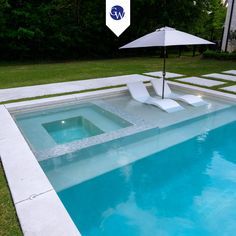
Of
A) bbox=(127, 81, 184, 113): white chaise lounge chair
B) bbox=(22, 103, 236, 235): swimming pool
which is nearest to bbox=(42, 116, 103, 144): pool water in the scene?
bbox=(22, 103, 236, 235): swimming pool

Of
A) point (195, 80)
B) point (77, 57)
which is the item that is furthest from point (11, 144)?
point (77, 57)

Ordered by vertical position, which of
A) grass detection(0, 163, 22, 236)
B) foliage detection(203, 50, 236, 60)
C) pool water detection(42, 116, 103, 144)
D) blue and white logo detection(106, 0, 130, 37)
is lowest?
pool water detection(42, 116, 103, 144)

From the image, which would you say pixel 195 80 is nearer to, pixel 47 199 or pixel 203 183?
pixel 203 183

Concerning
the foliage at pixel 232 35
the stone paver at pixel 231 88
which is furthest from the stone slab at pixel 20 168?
the foliage at pixel 232 35

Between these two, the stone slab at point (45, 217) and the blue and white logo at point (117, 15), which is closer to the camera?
the stone slab at point (45, 217)

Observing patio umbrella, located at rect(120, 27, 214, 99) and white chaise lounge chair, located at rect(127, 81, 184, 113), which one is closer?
patio umbrella, located at rect(120, 27, 214, 99)

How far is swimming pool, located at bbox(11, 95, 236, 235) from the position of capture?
2.95 metres

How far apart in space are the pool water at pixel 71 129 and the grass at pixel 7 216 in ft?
6.84

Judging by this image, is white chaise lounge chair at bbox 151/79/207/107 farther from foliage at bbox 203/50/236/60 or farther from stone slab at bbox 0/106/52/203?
foliage at bbox 203/50/236/60

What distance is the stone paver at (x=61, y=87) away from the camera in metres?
7.40

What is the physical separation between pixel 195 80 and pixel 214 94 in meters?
2.02

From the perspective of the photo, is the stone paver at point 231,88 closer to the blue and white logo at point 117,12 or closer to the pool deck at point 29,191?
the pool deck at point 29,191

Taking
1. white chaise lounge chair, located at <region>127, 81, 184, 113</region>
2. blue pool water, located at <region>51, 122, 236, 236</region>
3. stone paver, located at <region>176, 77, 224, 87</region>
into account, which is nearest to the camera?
blue pool water, located at <region>51, 122, 236, 236</region>

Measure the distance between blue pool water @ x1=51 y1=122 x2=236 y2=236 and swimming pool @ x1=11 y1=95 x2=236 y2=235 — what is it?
0.04ft
